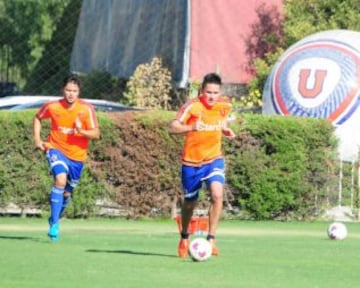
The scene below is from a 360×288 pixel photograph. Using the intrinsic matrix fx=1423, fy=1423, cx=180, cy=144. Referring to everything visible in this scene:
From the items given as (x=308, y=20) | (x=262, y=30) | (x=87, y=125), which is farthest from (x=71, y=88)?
(x=262, y=30)

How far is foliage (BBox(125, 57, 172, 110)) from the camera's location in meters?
35.1

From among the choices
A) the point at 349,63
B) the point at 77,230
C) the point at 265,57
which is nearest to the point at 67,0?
the point at 265,57

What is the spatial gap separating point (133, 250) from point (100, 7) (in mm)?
29483

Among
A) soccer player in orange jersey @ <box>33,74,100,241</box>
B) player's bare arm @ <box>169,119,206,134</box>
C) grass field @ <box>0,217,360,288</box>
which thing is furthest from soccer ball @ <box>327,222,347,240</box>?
player's bare arm @ <box>169,119,206,134</box>

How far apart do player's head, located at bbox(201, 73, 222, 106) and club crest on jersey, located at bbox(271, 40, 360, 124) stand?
408 inches

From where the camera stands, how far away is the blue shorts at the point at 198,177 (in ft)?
51.2

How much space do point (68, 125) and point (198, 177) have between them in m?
3.00

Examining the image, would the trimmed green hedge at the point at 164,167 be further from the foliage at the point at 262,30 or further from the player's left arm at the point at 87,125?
the foliage at the point at 262,30

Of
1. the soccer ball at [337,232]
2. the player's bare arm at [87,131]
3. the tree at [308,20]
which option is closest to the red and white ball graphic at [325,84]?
the soccer ball at [337,232]

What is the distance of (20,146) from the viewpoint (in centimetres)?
2367

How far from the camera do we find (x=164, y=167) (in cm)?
2402

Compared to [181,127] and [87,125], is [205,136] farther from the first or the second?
[87,125]

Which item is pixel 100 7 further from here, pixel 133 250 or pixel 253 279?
pixel 253 279

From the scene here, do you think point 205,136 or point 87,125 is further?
point 87,125
